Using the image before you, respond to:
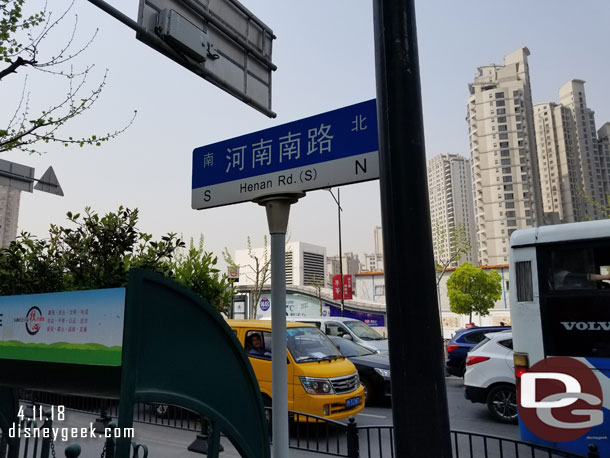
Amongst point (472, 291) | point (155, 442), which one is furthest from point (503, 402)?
point (472, 291)

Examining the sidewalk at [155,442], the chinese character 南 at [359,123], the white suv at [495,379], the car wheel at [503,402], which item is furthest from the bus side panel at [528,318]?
the chinese character 南 at [359,123]

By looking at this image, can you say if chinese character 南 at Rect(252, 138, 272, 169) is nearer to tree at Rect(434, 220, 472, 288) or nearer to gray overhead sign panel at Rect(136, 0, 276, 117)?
gray overhead sign panel at Rect(136, 0, 276, 117)

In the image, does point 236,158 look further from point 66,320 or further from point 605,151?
point 605,151

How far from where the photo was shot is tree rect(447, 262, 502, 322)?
116ft

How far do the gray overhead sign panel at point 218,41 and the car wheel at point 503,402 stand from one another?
7284 mm

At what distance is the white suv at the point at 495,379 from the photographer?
8633mm

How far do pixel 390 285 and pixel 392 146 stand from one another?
0.60m

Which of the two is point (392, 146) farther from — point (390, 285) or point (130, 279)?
point (130, 279)

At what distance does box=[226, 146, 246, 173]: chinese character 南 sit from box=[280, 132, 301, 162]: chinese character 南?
324 mm

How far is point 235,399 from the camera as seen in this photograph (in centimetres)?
220

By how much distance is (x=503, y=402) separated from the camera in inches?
346

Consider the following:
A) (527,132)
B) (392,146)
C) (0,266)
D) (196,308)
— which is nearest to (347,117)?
(392,146)

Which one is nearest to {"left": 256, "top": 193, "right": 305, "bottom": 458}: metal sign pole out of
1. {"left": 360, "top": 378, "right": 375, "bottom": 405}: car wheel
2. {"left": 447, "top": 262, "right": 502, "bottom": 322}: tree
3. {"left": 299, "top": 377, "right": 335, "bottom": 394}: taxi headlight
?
{"left": 299, "top": 377, "right": 335, "bottom": 394}: taxi headlight

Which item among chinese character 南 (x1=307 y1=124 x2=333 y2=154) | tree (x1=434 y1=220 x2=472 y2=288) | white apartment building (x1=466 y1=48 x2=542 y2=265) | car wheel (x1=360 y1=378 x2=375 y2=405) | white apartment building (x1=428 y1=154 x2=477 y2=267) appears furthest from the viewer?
white apartment building (x1=428 y1=154 x2=477 y2=267)
